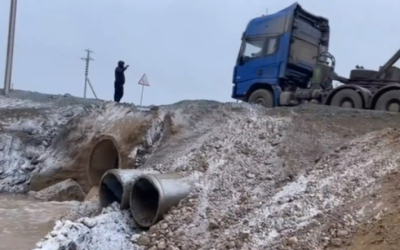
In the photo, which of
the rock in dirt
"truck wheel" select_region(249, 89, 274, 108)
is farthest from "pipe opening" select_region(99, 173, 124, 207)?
"truck wheel" select_region(249, 89, 274, 108)

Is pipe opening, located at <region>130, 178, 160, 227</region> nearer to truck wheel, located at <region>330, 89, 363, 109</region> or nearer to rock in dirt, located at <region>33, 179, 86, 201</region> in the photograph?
rock in dirt, located at <region>33, 179, 86, 201</region>

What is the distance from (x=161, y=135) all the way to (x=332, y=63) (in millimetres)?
5706

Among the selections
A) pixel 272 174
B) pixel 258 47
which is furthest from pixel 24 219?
pixel 258 47

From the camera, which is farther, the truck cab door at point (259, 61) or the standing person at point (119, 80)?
the standing person at point (119, 80)

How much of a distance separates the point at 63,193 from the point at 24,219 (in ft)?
6.69

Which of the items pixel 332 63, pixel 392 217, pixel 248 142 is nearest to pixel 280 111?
pixel 248 142

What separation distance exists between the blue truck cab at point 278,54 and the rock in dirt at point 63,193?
210 inches

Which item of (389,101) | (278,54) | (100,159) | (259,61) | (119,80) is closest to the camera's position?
(389,101)

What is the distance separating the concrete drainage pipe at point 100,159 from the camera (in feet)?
38.8

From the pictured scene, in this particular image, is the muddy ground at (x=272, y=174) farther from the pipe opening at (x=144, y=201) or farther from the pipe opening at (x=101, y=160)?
the pipe opening at (x=101, y=160)

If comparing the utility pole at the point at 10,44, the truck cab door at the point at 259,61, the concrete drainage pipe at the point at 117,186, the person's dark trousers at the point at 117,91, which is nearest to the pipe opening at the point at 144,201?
the concrete drainage pipe at the point at 117,186

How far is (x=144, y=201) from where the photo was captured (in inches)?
292

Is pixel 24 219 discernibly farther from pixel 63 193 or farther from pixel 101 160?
pixel 101 160

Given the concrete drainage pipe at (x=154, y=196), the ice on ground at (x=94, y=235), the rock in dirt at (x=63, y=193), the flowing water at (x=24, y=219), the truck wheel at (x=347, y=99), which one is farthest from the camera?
the truck wheel at (x=347, y=99)
